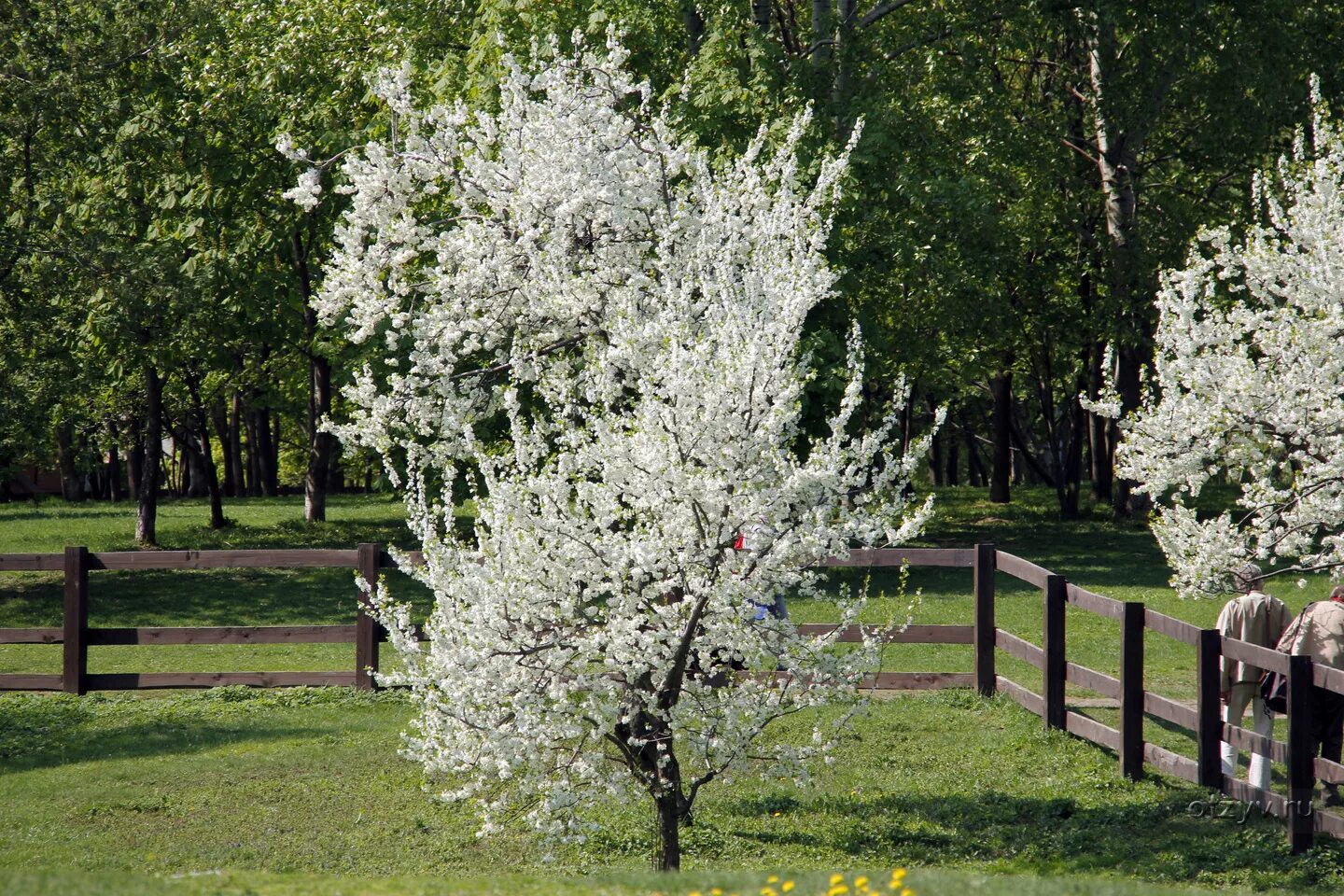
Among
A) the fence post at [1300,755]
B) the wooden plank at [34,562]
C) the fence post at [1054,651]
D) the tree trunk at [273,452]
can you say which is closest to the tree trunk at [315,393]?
the wooden plank at [34,562]

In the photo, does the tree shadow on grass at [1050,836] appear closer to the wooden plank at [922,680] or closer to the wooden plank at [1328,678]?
the wooden plank at [1328,678]

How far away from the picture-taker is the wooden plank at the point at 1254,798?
812 centimetres

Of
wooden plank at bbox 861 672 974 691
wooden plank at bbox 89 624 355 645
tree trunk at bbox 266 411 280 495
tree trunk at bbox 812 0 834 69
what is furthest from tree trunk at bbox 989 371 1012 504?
tree trunk at bbox 266 411 280 495

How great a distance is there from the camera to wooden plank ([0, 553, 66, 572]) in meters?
13.1

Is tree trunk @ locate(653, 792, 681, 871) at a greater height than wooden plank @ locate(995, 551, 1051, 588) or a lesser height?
lesser

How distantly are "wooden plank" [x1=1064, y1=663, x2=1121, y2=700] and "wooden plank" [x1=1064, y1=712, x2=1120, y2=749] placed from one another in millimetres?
255

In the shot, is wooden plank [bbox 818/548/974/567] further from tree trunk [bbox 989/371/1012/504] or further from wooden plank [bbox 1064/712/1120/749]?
tree trunk [bbox 989/371/1012/504]

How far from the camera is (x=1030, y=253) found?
2973 centimetres

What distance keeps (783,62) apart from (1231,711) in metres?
12.7

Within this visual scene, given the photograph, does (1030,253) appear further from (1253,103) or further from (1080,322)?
(1253,103)

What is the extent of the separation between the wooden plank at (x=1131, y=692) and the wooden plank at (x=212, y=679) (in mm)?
7186

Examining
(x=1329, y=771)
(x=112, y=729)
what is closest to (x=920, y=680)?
(x=1329, y=771)

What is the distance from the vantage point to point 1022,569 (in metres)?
12.0

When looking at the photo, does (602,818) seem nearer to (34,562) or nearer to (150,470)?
(34,562)
